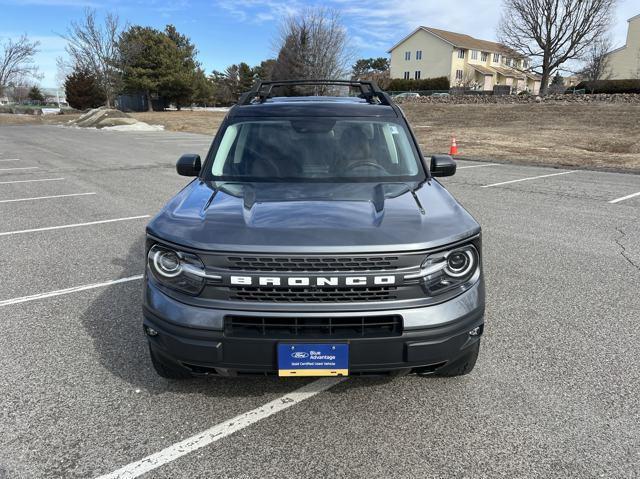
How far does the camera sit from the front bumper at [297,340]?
2.36m

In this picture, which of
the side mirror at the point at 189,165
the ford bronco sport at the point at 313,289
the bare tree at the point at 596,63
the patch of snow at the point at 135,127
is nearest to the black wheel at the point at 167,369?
the ford bronco sport at the point at 313,289

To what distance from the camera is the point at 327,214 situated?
8.72ft

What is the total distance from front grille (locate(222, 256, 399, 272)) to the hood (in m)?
0.04

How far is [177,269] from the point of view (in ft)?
A: 8.28

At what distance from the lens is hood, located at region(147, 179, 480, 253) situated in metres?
2.40

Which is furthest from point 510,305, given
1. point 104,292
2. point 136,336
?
point 104,292

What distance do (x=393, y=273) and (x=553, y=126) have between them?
24.1 meters

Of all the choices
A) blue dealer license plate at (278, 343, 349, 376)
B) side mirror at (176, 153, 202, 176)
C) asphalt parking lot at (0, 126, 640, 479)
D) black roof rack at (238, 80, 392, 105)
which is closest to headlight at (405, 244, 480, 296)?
blue dealer license plate at (278, 343, 349, 376)

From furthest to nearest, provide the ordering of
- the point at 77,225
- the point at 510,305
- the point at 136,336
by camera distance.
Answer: the point at 77,225 < the point at 510,305 < the point at 136,336

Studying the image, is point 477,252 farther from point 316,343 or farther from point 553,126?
point 553,126

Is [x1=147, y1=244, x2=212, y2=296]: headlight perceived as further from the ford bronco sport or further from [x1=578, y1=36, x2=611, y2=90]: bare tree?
[x1=578, y1=36, x2=611, y2=90]: bare tree

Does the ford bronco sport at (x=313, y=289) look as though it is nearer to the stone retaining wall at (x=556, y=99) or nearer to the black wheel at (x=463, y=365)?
the black wheel at (x=463, y=365)

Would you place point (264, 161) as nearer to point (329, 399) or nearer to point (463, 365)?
point (329, 399)

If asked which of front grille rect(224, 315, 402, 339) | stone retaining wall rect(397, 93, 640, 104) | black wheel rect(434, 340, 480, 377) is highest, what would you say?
stone retaining wall rect(397, 93, 640, 104)
